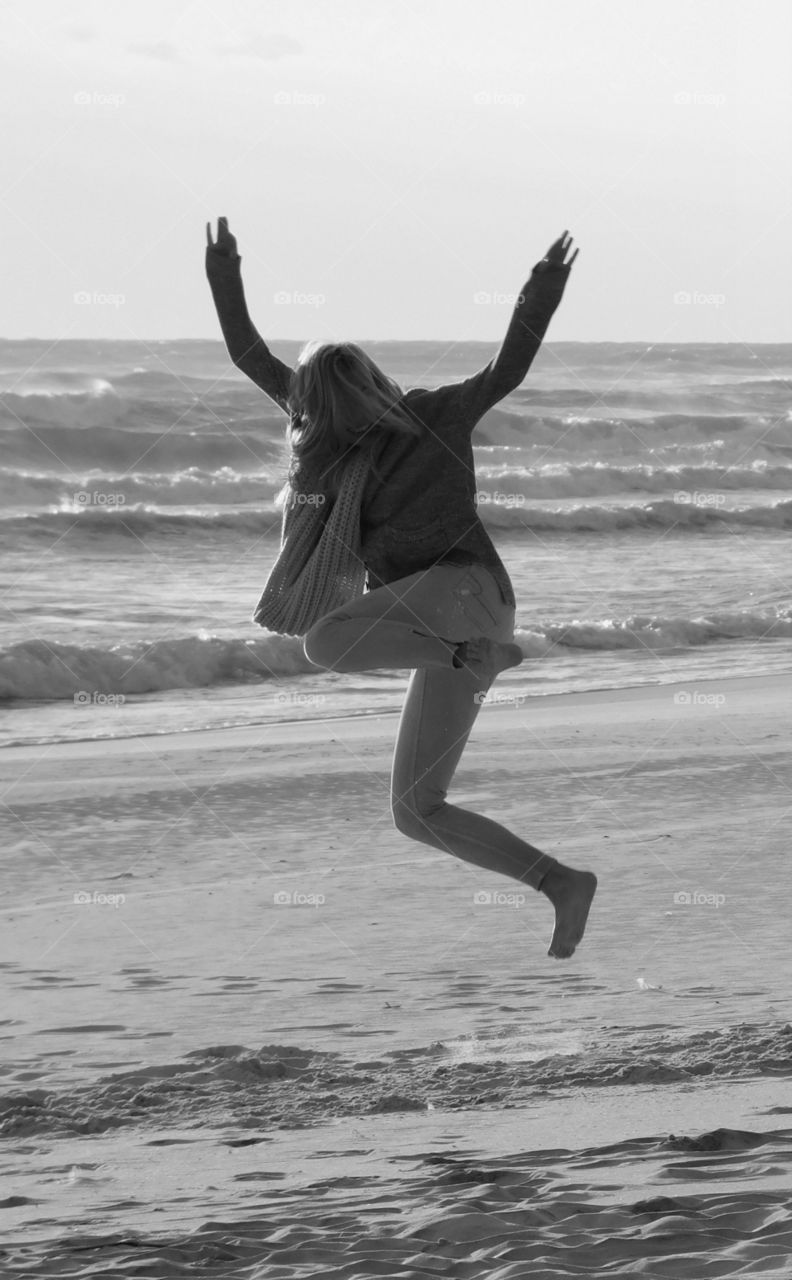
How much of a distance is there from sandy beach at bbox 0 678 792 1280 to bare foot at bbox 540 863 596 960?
28 cm

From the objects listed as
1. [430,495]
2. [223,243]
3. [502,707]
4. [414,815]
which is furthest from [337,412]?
[502,707]

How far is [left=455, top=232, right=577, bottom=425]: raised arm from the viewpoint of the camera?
426 cm

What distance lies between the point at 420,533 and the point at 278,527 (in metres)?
17.6

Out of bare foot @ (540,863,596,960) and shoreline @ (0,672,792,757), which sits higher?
bare foot @ (540,863,596,960)

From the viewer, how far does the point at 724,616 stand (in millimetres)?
15414

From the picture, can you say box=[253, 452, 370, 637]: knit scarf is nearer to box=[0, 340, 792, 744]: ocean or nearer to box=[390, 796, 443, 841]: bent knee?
box=[0, 340, 792, 744]: ocean

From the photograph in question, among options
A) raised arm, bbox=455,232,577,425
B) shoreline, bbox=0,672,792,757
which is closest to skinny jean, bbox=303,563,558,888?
raised arm, bbox=455,232,577,425

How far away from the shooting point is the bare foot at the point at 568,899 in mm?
4680

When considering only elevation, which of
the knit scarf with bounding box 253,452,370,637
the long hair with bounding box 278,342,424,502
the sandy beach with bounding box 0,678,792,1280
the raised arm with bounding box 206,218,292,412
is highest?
the raised arm with bounding box 206,218,292,412

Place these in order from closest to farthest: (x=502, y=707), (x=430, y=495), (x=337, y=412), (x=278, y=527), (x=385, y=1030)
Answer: (x=337, y=412) → (x=430, y=495) → (x=385, y=1030) → (x=502, y=707) → (x=278, y=527)

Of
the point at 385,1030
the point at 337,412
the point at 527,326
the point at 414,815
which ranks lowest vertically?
the point at 385,1030

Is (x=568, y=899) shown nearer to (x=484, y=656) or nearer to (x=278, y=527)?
(x=484, y=656)

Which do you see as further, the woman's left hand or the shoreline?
the shoreline

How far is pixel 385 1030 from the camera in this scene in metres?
4.92
